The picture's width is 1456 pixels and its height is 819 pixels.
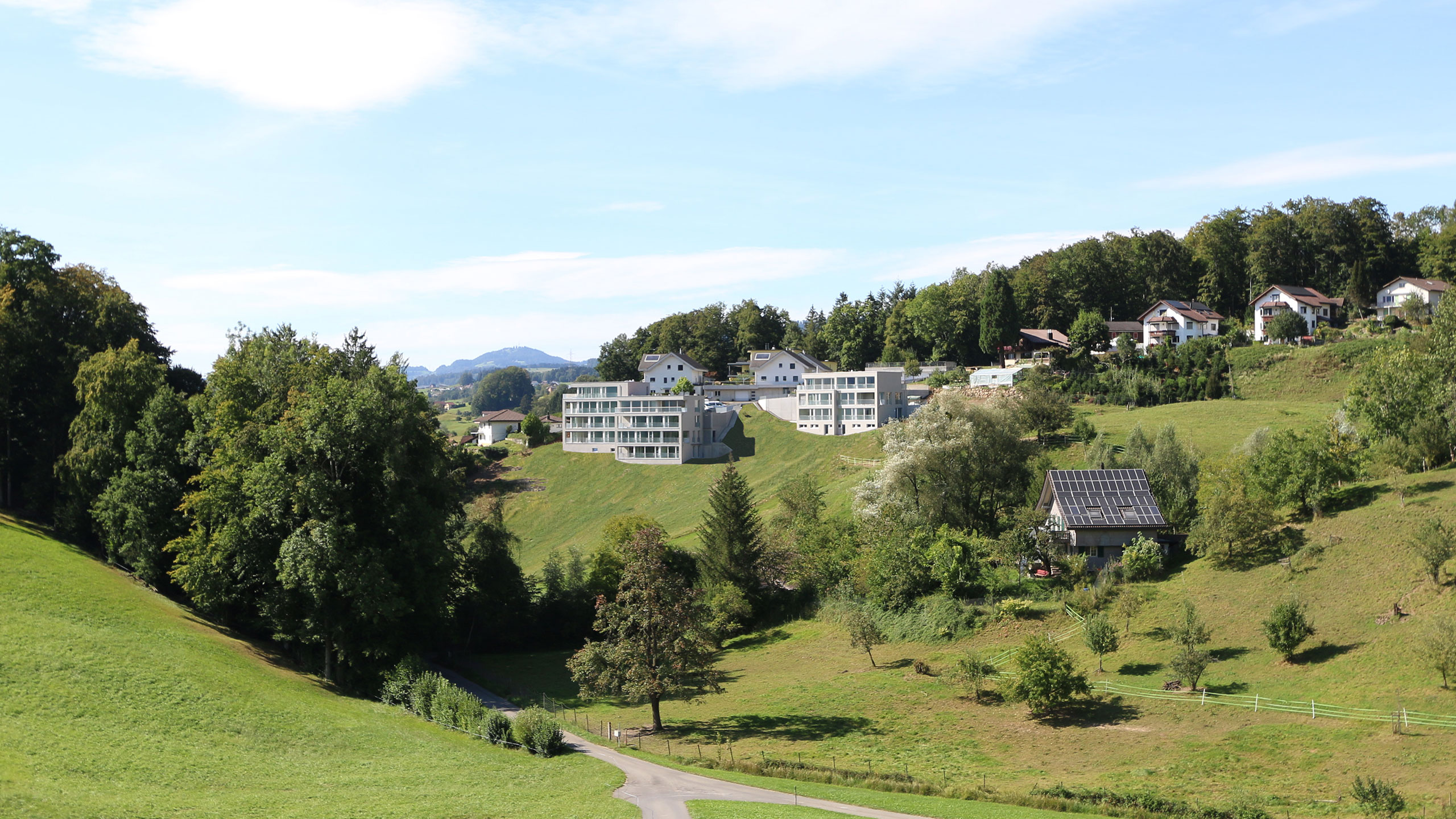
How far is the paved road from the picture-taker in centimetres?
2758

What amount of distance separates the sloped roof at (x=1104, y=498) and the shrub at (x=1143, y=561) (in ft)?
6.31

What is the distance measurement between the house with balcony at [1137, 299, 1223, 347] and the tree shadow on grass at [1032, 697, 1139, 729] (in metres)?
80.8

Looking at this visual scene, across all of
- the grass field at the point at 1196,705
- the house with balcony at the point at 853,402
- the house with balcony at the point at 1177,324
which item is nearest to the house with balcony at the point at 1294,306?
the house with balcony at the point at 1177,324

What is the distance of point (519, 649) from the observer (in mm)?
59688

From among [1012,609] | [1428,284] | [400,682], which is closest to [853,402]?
[1012,609]

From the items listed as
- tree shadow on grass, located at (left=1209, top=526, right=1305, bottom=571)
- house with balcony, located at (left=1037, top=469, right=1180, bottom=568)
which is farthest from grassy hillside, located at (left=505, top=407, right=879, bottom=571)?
tree shadow on grass, located at (left=1209, top=526, right=1305, bottom=571)

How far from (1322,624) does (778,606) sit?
31.2 m

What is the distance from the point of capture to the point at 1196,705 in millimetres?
37312

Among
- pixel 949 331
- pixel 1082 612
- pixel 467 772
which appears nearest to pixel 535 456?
pixel 949 331

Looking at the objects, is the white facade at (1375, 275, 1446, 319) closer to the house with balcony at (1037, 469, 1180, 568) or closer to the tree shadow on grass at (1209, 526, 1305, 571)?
the house with balcony at (1037, 469, 1180, 568)

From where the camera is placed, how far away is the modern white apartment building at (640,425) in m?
109

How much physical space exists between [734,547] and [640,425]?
165 feet

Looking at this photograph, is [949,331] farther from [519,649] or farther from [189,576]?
[189,576]

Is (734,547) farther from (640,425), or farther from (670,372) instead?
(670,372)
